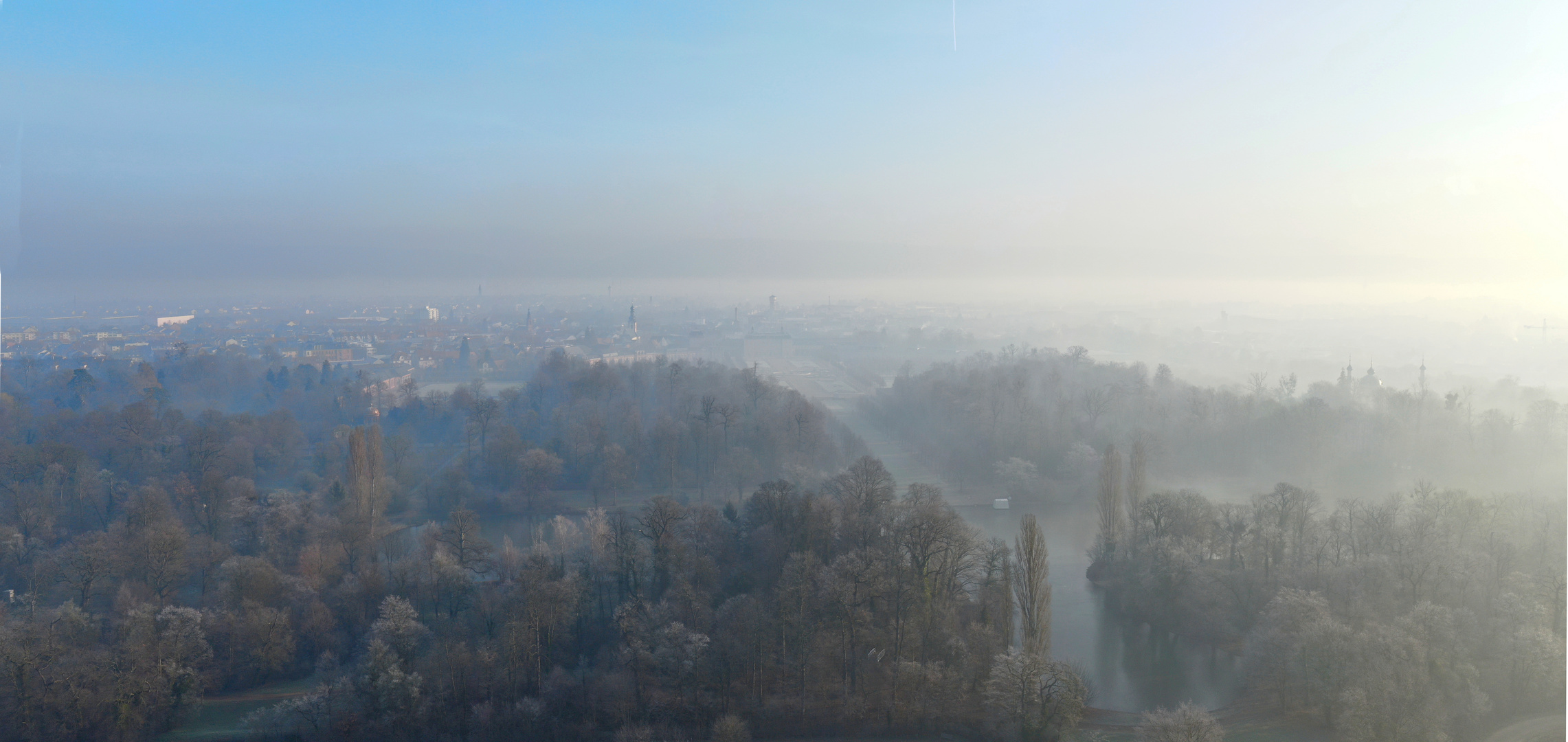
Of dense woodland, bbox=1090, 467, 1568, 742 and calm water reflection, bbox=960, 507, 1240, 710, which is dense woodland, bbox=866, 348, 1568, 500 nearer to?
dense woodland, bbox=1090, 467, 1568, 742

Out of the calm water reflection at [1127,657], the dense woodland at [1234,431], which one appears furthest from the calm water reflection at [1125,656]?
the dense woodland at [1234,431]

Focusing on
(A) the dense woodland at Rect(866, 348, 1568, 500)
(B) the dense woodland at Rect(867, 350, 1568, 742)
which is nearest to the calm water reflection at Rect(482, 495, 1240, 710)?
(B) the dense woodland at Rect(867, 350, 1568, 742)

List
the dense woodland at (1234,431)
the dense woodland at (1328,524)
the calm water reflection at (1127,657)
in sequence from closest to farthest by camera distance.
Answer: the dense woodland at (1328,524) → the calm water reflection at (1127,657) → the dense woodland at (1234,431)

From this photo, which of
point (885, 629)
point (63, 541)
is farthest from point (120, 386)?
point (885, 629)

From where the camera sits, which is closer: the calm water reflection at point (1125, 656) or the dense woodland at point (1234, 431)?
the calm water reflection at point (1125, 656)

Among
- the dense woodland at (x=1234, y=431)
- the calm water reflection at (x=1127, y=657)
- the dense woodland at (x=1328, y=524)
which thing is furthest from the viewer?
the dense woodland at (x=1234, y=431)

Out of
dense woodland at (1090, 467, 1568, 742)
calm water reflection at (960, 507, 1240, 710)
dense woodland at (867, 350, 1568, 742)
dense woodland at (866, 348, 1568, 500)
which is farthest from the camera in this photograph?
dense woodland at (866, 348, 1568, 500)

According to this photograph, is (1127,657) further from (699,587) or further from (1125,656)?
(699,587)

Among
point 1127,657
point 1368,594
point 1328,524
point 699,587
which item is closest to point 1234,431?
point 1328,524

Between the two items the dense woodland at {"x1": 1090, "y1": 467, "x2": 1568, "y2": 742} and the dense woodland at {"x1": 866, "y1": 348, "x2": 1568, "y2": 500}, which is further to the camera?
the dense woodland at {"x1": 866, "y1": 348, "x2": 1568, "y2": 500}

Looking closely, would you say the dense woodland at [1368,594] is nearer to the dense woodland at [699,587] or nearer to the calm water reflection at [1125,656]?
the dense woodland at [699,587]

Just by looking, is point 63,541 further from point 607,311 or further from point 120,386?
point 607,311
